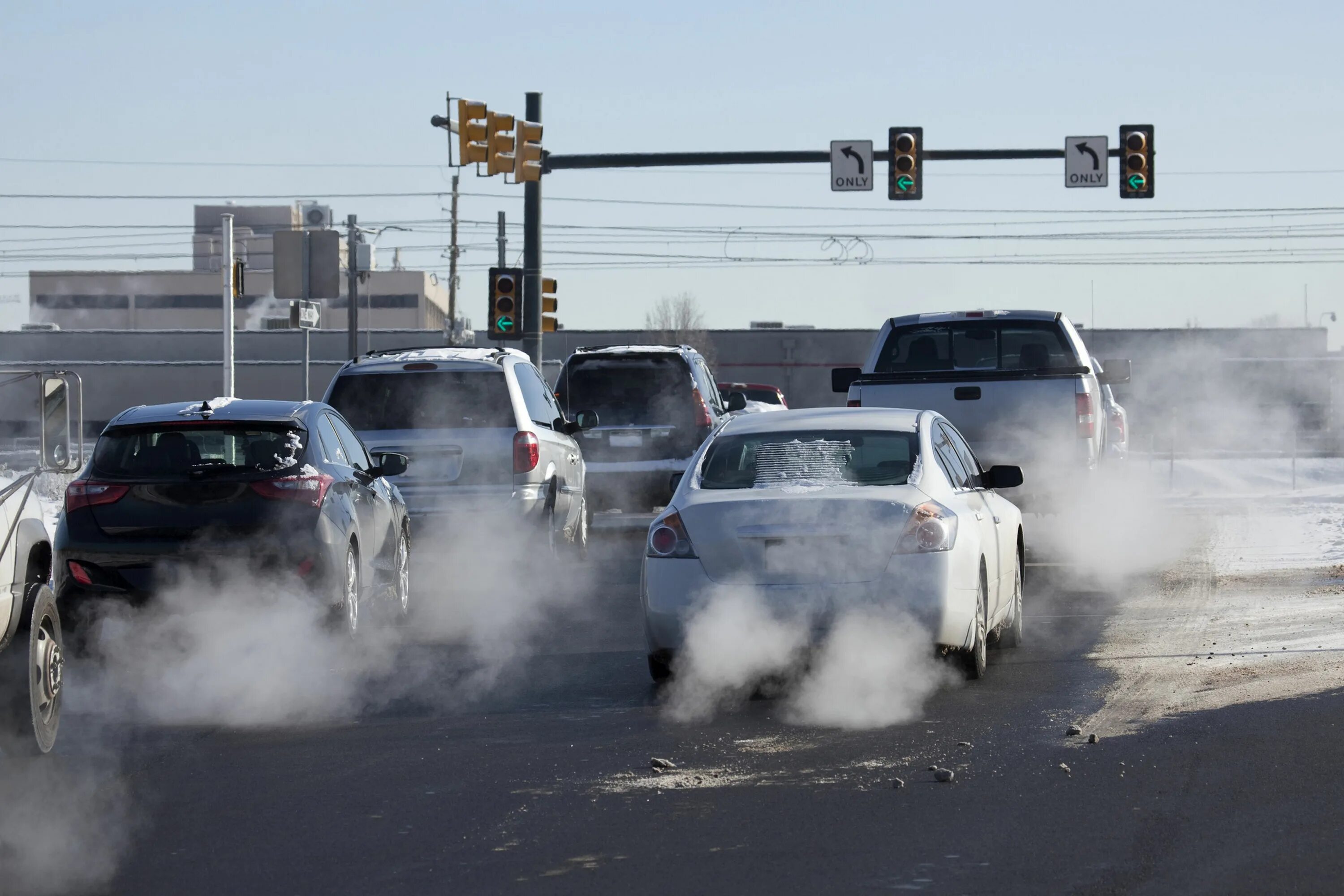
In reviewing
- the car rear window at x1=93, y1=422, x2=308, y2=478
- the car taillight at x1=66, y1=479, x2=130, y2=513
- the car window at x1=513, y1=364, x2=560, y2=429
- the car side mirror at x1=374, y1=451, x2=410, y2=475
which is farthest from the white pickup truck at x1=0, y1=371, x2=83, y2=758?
the car window at x1=513, y1=364, x2=560, y2=429

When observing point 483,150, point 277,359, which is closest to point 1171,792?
point 483,150

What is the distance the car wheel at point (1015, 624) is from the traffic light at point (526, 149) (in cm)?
1350

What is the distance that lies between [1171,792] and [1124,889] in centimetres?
143

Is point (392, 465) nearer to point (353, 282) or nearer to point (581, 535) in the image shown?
point (581, 535)

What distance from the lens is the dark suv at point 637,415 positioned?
18922 millimetres

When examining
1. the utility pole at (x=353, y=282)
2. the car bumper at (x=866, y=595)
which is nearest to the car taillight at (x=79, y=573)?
the car bumper at (x=866, y=595)

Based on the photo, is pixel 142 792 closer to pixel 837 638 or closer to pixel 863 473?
pixel 837 638

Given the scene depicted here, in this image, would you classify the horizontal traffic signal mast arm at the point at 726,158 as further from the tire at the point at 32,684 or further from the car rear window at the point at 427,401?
the tire at the point at 32,684

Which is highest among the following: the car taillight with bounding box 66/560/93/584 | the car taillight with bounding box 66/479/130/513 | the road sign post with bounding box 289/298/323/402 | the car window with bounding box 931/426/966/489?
the road sign post with bounding box 289/298/323/402

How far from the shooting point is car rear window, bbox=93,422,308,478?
388 inches

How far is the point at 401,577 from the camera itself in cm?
1238

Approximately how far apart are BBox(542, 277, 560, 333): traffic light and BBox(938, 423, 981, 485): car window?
1465cm

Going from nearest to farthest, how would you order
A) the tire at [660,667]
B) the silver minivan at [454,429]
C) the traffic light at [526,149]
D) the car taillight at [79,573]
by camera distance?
Result: the tire at [660,667] → the car taillight at [79,573] → the silver minivan at [454,429] → the traffic light at [526,149]

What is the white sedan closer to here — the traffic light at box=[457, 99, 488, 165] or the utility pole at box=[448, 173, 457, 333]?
the traffic light at box=[457, 99, 488, 165]
